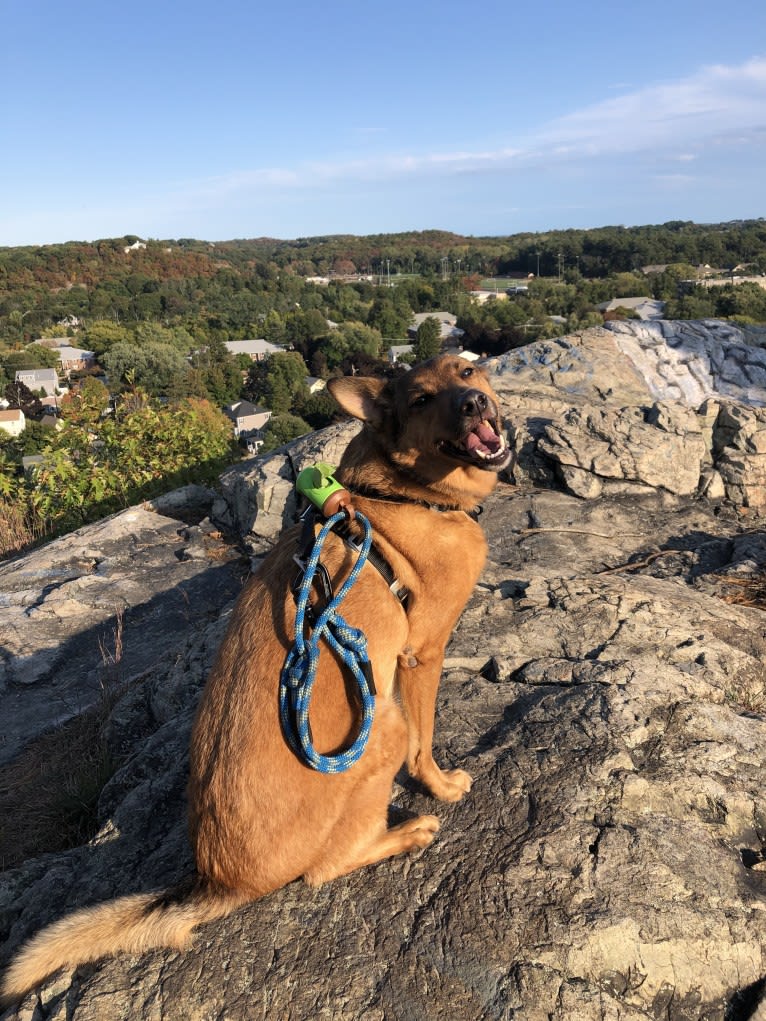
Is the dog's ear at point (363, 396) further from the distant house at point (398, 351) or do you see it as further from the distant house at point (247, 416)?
the distant house at point (398, 351)

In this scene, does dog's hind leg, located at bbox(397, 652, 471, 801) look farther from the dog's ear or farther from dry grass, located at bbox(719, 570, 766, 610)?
dry grass, located at bbox(719, 570, 766, 610)

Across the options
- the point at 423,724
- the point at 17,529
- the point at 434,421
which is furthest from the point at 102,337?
the point at 423,724

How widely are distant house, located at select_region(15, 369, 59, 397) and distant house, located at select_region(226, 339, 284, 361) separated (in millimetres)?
23480

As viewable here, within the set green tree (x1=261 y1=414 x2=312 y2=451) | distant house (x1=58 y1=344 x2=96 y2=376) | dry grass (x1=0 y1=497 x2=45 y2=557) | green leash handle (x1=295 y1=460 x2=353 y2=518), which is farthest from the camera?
distant house (x1=58 y1=344 x2=96 y2=376)

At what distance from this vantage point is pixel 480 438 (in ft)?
10.0

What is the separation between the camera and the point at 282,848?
92.9 inches

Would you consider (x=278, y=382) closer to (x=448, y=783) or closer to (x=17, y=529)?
(x=17, y=529)

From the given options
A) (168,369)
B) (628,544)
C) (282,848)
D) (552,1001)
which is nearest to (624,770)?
(552,1001)

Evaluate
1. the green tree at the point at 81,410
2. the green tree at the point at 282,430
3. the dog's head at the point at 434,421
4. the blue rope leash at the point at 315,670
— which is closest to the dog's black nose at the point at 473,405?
the dog's head at the point at 434,421

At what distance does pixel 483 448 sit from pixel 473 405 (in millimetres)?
220

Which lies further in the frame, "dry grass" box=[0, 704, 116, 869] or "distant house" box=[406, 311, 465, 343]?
"distant house" box=[406, 311, 465, 343]

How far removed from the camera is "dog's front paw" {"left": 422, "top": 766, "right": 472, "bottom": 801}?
9.68 ft

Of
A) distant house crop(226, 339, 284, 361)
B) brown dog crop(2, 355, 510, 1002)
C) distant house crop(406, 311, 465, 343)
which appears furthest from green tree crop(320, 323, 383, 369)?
brown dog crop(2, 355, 510, 1002)

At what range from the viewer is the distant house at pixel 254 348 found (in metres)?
92.8
